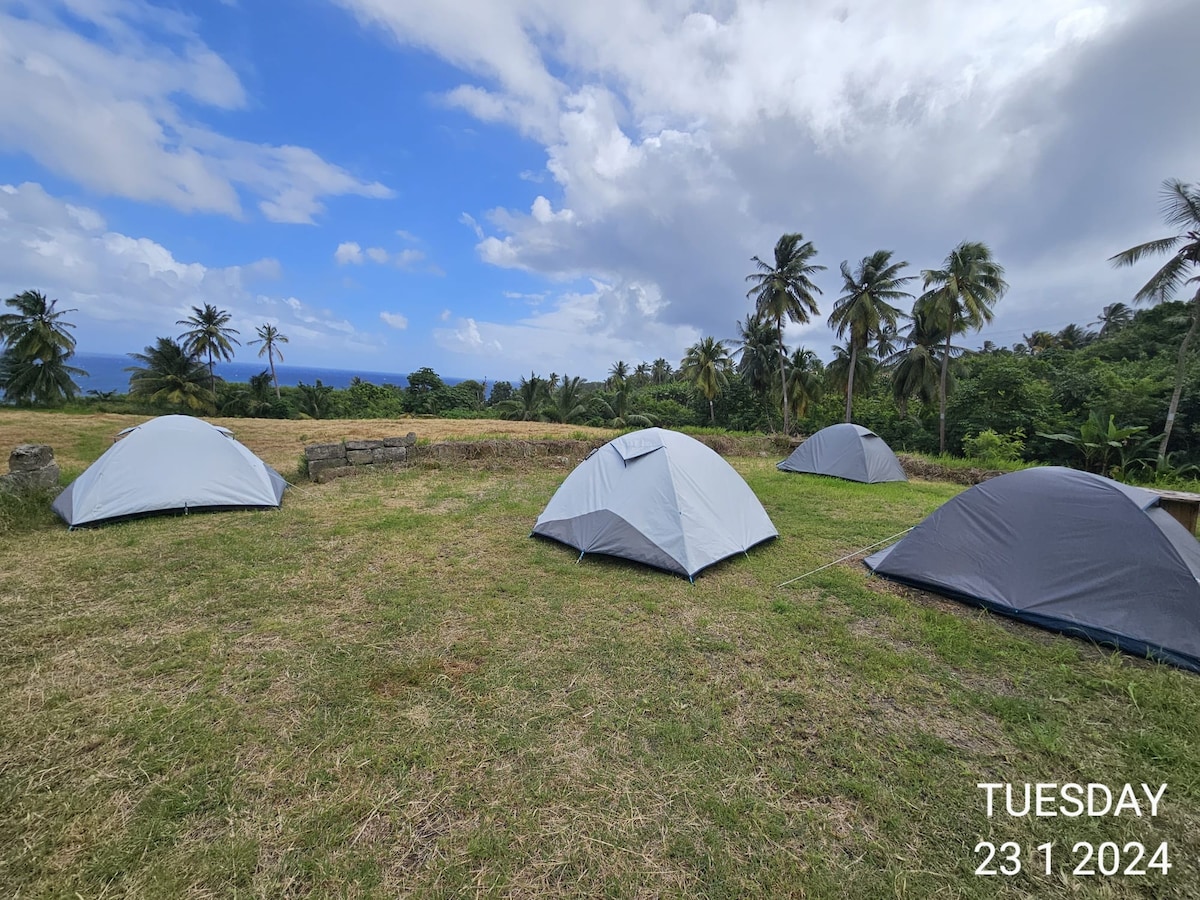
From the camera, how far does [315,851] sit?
6.31ft

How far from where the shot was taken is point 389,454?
9.99m

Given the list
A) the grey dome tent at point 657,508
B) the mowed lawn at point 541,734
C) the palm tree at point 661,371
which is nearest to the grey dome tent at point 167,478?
the mowed lawn at point 541,734

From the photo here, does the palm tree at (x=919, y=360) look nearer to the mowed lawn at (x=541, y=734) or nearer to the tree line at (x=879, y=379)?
the tree line at (x=879, y=379)

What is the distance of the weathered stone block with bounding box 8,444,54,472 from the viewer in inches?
247

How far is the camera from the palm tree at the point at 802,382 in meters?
25.7

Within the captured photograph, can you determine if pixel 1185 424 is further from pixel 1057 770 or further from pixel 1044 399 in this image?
pixel 1057 770

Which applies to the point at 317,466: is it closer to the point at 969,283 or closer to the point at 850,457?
the point at 850,457

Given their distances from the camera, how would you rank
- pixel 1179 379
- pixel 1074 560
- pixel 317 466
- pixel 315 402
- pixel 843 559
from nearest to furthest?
pixel 1074 560 < pixel 843 559 < pixel 317 466 < pixel 1179 379 < pixel 315 402

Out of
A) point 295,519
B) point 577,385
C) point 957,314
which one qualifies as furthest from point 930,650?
point 577,385

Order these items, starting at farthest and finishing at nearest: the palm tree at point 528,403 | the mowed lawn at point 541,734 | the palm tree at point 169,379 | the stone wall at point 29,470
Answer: the palm tree at point 169,379, the palm tree at point 528,403, the stone wall at point 29,470, the mowed lawn at point 541,734

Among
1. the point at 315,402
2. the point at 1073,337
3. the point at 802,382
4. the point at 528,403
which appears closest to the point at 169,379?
the point at 315,402

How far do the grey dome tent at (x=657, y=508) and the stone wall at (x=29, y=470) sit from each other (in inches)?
277

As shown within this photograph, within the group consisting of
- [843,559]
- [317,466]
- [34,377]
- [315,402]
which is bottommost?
[843,559]

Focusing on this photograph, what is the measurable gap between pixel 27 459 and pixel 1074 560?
39.9 feet
